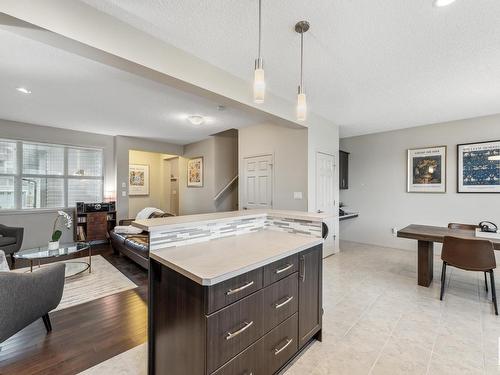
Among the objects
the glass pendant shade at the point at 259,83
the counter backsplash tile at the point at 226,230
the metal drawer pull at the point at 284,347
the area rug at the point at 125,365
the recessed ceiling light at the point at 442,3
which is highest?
the recessed ceiling light at the point at 442,3

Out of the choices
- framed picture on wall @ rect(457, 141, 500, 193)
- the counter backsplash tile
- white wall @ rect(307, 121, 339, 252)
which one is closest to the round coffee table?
the counter backsplash tile

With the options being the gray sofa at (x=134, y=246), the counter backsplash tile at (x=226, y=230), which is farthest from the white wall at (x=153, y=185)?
the counter backsplash tile at (x=226, y=230)

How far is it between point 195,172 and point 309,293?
5.34 m

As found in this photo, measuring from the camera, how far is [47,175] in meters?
5.14

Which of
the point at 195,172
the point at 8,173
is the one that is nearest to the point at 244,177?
the point at 195,172

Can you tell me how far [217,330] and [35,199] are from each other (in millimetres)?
5806

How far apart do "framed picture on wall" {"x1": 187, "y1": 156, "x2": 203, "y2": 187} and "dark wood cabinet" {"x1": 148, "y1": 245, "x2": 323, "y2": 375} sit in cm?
503

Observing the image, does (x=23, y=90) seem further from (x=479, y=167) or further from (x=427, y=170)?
(x=479, y=167)

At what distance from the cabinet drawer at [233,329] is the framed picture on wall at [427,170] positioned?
485 cm

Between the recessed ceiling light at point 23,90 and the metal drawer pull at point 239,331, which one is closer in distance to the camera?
the metal drawer pull at point 239,331

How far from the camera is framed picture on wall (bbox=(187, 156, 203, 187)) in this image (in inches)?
254

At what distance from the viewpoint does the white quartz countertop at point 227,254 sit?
1229mm

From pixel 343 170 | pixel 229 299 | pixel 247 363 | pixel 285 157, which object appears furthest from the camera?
pixel 343 170

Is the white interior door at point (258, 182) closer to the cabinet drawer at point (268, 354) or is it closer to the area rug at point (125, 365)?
the cabinet drawer at point (268, 354)
